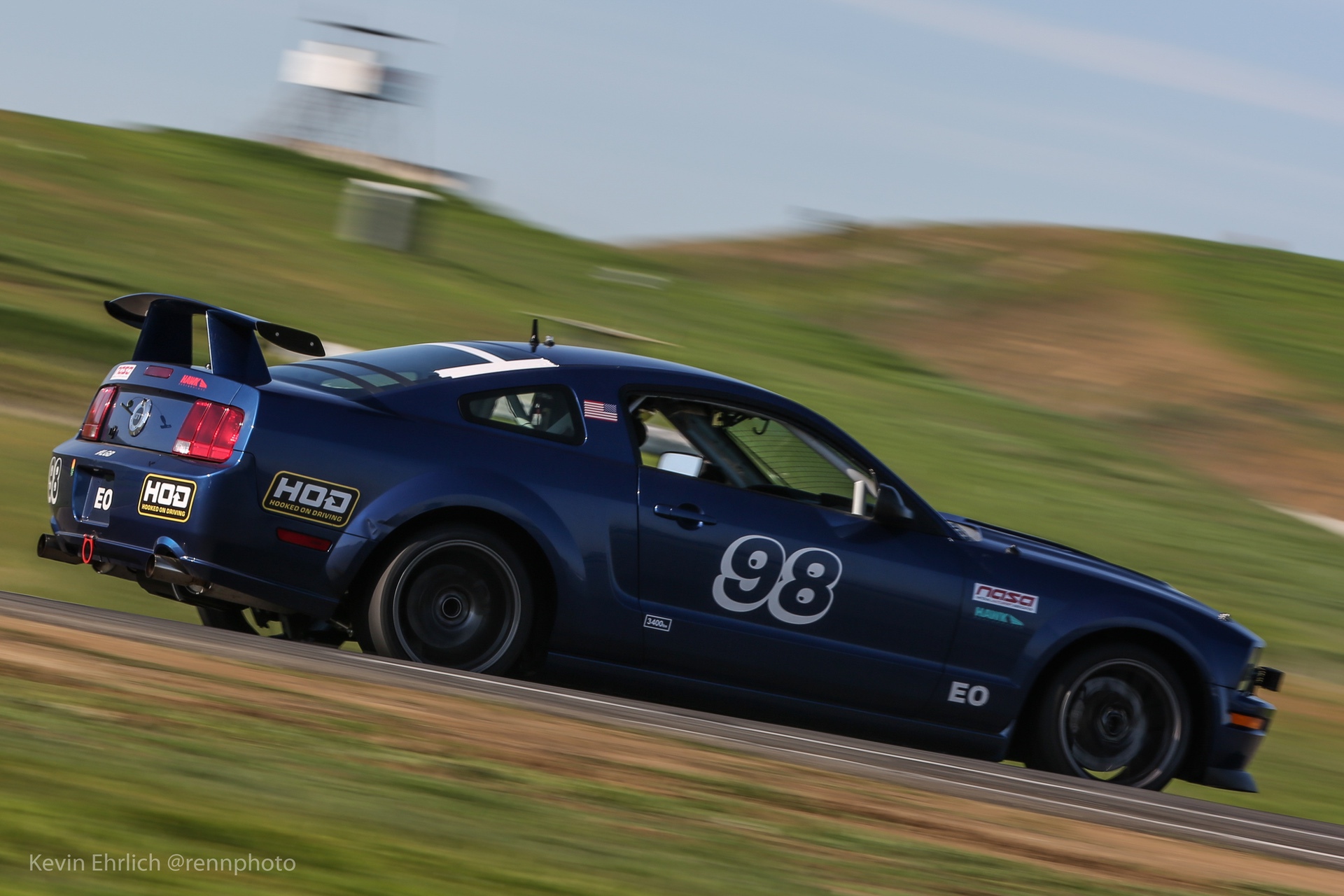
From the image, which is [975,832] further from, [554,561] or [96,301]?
[96,301]

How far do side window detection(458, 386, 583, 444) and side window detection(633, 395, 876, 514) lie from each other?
272mm

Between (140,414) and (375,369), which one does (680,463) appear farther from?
(140,414)

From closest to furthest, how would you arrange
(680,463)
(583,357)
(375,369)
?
(680,463) < (375,369) < (583,357)

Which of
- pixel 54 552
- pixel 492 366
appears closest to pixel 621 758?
pixel 492 366

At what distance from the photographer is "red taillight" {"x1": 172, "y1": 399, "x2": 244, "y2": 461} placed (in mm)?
5863

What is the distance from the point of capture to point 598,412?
20.8 feet

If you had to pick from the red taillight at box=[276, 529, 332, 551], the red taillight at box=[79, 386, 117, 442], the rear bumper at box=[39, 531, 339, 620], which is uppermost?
the red taillight at box=[79, 386, 117, 442]

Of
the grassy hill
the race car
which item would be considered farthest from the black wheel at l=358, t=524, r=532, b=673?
the grassy hill

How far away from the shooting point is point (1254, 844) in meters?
5.30

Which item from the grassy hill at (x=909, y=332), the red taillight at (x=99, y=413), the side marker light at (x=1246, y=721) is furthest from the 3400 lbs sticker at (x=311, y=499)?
the side marker light at (x=1246, y=721)

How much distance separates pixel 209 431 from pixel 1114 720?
12.4ft

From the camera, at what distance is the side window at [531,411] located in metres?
6.24

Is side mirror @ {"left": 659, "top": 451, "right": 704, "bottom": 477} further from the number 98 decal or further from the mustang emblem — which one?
the mustang emblem

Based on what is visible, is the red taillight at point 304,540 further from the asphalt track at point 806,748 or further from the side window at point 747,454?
the side window at point 747,454
